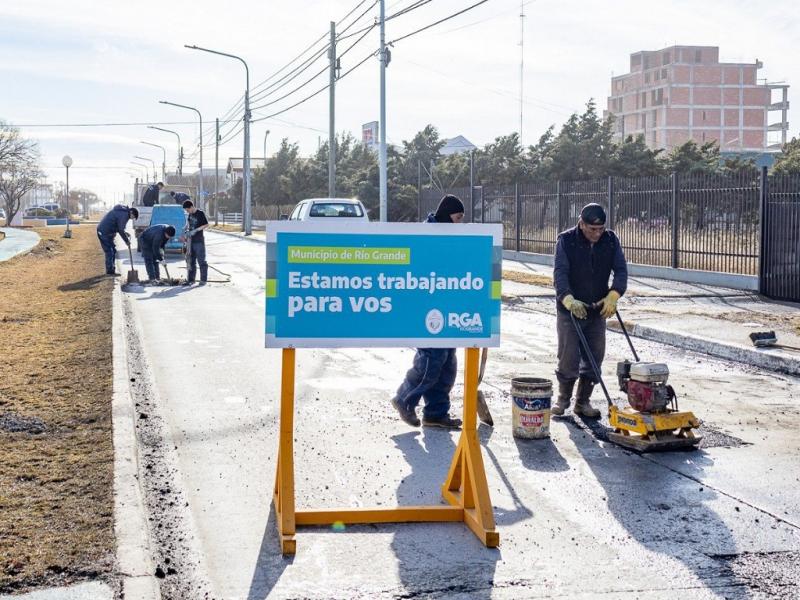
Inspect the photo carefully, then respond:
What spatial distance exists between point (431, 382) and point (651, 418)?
1.66 metres

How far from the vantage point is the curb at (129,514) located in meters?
4.28

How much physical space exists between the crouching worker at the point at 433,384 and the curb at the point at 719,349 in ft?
15.5

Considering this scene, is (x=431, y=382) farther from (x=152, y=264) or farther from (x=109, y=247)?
(x=109, y=247)

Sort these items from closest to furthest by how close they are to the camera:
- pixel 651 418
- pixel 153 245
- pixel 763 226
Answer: pixel 651 418
pixel 763 226
pixel 153 245

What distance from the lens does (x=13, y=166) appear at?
262 feet

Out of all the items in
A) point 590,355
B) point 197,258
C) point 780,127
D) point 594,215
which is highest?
point 780,127

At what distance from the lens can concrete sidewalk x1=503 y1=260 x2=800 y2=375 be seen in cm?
1156

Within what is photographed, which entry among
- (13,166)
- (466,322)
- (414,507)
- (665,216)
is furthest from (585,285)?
(13,166)

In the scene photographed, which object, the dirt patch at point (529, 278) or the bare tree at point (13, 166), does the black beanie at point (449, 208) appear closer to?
the dirt patch at point (529, 278)

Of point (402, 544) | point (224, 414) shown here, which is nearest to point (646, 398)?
point (402, 544)

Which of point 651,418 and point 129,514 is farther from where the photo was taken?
point 651,418

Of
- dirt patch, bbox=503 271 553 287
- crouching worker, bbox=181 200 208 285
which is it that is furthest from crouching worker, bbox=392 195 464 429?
crouching worker, bbox=181 200 208 285

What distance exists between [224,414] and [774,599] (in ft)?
16.1

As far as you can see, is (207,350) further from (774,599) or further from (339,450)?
(774,599)
